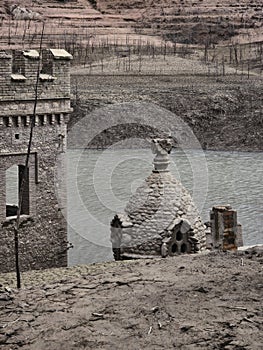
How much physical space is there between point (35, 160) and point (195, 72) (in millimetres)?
50498

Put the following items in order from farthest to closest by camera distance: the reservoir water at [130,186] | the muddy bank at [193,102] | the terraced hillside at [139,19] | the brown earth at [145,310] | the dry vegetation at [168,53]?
the terraced hillside at [139,19], the dry vegetation at [168,53], the muddy bank at [193,102], the reservoir water at [130,186], the brown earth at [145,310]

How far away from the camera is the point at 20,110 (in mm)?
12578

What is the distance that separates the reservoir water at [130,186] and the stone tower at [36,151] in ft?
5.52

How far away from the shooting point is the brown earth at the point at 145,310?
570 cm

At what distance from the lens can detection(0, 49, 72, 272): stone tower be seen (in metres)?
12.5

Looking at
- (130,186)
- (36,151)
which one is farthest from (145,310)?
(130,186)

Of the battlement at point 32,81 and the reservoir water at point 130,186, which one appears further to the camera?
the reservoir water at point 130,186

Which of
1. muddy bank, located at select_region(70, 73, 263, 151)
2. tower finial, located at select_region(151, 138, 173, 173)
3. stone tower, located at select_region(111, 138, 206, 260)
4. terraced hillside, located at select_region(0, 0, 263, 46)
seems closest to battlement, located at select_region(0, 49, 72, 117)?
tower finial, located at select_region(151, 138, 173, 173)

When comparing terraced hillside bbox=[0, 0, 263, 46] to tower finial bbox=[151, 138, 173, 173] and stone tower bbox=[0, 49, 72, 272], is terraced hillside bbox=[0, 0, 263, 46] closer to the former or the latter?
stone tower bbox=[0, 49, 72, 272]

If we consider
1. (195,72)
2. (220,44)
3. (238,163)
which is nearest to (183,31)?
(220,44)

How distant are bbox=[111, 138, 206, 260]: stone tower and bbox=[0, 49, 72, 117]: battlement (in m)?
2.45

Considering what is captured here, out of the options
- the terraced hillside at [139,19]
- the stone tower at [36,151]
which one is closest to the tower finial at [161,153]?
the stone tower at [36,151]

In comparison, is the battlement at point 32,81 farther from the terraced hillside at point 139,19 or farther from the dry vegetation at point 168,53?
the terraced hillside at point 139,19

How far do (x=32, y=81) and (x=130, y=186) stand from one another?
41.8 feet
